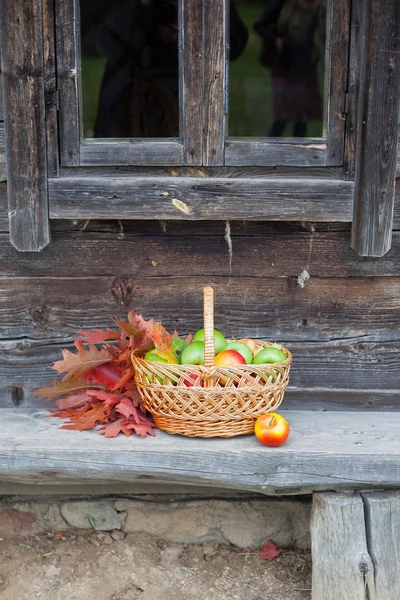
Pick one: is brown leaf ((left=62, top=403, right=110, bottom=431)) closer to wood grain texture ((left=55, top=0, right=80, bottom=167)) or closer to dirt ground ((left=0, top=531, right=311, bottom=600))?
dirt ground ((left=0, top=531, right=311, bottom=600))

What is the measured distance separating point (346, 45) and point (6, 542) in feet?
7.03

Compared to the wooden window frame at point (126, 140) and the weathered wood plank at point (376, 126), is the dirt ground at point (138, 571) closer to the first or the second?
the weathered wood plank at point (376, 126)

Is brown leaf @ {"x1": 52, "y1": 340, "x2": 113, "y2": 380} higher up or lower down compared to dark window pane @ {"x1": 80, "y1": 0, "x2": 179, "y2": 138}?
lower down

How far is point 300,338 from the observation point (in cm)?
272

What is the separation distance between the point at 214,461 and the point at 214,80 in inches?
47.9

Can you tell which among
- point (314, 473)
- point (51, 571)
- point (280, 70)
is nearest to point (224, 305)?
point (314, 473)

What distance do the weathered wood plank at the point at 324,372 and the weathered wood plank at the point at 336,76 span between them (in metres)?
0.68

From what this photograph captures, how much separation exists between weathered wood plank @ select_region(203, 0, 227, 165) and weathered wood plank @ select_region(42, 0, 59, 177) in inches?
19.4

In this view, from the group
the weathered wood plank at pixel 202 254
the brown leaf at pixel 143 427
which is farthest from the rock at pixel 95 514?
the weathered wood plank at pixel 202 254

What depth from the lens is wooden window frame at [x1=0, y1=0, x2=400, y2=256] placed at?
7.96 feet

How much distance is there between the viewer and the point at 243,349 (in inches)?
94.2

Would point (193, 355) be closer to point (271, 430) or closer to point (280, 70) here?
point (271, 430)

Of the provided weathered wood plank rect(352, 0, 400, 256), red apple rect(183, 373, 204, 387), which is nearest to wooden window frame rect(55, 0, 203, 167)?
weathered wood plank rect(352, 0, 400, 256)

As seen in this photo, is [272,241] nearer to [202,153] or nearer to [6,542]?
[202,153]
